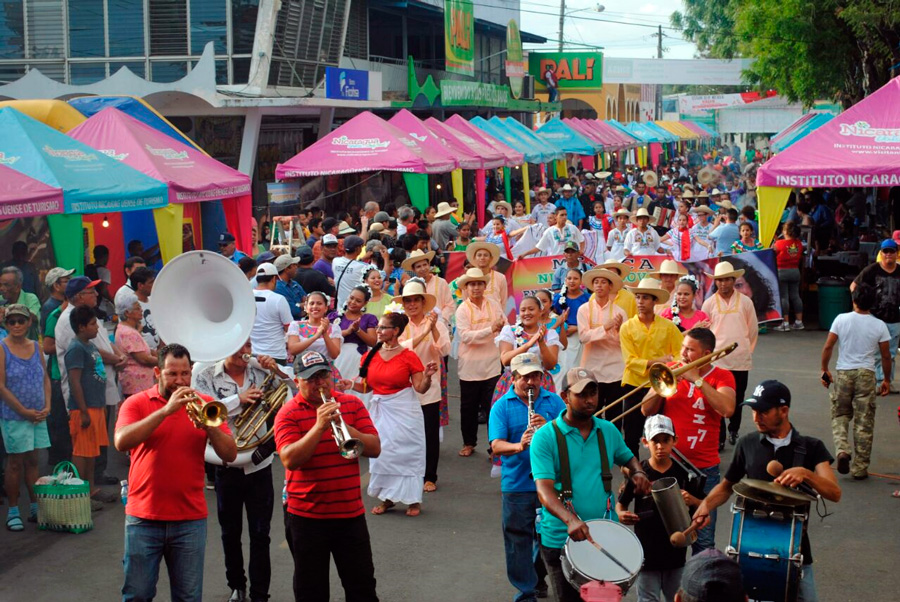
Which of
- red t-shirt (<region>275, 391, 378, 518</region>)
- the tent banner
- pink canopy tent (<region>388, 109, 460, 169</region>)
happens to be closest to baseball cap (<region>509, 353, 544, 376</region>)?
red t-shirt (<region>275, 391, 378, 518</region>)

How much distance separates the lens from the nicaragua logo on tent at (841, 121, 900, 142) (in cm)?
1600

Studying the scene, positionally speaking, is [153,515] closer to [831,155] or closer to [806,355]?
[806,355]

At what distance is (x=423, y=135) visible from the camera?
22859mm

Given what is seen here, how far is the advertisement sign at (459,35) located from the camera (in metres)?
37.9

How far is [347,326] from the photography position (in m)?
10.0

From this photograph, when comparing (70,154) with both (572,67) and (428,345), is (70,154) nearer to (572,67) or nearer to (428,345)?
(428,345)

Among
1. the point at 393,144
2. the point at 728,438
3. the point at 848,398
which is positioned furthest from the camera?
the point at 393,144

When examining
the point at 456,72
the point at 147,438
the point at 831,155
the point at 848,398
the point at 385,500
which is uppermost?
the point at 456,72

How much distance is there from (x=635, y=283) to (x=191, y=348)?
9.05 metres

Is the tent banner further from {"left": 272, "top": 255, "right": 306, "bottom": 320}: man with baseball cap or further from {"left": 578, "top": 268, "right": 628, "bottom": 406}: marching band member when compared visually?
{"left": 578, "top": 268, "right": 628, "bottom": 406}: marching band member

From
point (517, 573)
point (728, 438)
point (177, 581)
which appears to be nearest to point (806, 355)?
point (728, 438)

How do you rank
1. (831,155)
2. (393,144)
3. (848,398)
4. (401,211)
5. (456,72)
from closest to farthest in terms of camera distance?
(848,398) < (831,155) < (401,211) < (393,144) < (456,72)

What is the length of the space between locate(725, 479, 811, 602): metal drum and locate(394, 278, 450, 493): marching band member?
431cm

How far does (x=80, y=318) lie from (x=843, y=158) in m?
11.5
